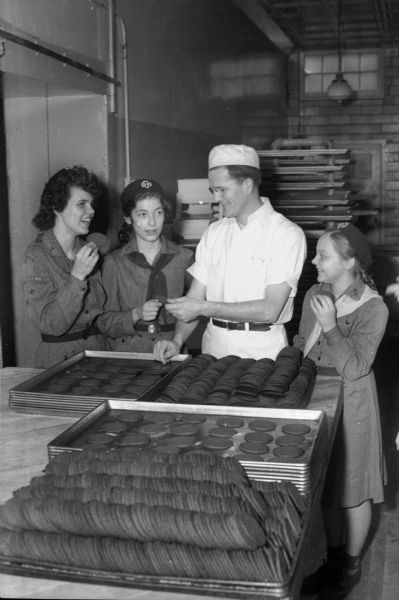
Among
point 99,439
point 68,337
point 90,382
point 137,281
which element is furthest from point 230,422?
point 137,281

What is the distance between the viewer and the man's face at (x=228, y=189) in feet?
10.6

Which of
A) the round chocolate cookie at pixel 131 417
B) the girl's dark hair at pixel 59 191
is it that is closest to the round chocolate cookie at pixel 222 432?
the round chocolate cookie at pixel 131 417

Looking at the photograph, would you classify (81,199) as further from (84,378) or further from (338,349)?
(338,349)

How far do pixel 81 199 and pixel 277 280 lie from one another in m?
1.08

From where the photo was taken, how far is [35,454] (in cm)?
215

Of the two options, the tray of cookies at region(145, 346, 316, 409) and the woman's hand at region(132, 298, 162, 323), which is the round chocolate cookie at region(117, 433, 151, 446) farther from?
the woman's hand at region(132, 298, 162, 323)

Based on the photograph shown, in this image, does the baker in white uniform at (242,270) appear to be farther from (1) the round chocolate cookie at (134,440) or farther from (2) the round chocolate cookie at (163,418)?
(1) the round chocolate cookie at (134,440)

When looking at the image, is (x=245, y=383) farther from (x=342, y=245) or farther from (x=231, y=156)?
(x=231, y=156)

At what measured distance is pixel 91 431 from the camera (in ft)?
7.08

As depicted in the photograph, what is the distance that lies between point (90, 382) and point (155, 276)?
1.03 m

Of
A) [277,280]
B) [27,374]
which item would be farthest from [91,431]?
[277,280]

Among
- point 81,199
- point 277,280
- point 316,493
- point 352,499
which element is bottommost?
point 352,499

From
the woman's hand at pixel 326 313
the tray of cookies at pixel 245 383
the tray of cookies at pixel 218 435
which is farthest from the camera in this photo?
the woman's hand at pixel 326 313

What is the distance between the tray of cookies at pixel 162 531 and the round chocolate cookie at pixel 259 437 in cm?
41
